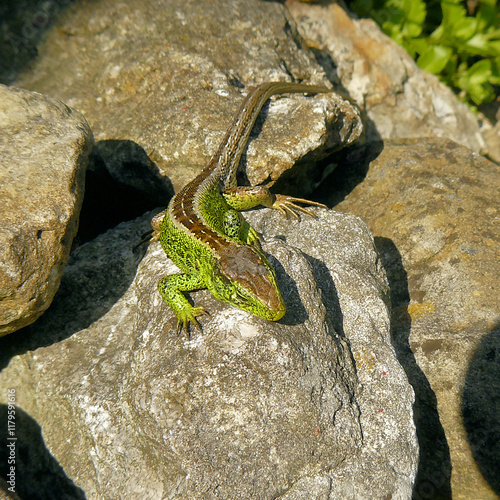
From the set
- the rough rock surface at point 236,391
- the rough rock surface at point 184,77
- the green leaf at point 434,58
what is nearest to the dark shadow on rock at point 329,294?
the rough rock surface at point 236,391

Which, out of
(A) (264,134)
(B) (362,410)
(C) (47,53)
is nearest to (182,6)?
(C) (47,53)

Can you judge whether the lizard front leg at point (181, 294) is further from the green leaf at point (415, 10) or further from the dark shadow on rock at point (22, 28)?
the green leaf at point (415, 10)

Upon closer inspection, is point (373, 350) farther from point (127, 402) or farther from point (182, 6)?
point (182, 6)

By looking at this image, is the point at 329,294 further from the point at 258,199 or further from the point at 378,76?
the point at 378,76

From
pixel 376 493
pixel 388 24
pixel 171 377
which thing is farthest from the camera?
pixel 388 24

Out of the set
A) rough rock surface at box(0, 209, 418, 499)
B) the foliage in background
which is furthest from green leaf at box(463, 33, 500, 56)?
rough rock surface at box(0, 209, 418, 499)
